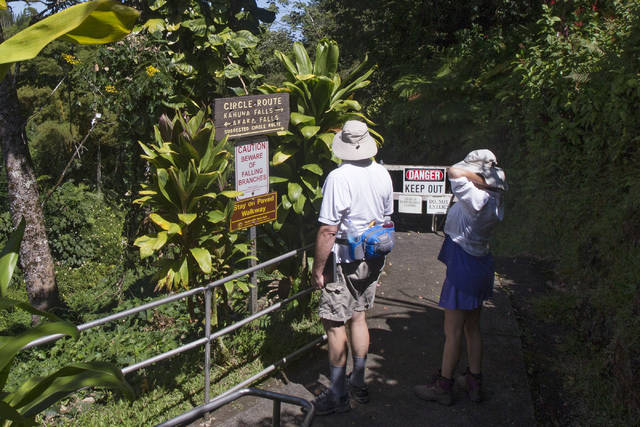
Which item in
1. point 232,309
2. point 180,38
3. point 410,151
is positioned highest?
point 180,38

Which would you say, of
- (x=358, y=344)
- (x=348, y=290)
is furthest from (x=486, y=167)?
(x=358, y=344)


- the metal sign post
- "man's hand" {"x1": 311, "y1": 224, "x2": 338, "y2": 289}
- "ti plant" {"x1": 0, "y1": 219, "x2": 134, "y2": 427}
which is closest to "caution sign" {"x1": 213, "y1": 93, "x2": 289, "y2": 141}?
the metal sign post

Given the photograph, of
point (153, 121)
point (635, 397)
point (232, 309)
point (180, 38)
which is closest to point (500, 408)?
point (635, 397)

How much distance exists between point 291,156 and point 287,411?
94.4 inches

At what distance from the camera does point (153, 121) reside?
689cm

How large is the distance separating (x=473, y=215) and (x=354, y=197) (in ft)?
2.61

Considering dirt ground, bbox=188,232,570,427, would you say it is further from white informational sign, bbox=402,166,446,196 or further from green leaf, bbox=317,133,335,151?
green leaf, bbox=317,133,335,151

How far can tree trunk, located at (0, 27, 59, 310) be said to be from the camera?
701 cm

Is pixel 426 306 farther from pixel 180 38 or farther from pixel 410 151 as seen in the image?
pixel 410 151

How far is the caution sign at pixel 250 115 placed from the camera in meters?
4.52

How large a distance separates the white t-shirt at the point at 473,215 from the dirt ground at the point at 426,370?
3.64ft

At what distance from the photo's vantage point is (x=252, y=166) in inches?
191

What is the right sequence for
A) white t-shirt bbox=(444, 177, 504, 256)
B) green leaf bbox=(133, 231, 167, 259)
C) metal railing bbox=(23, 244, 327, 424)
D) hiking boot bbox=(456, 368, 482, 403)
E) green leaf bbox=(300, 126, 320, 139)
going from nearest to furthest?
1. metal railing bbox=(23, 244, 327, 424)
2. white t-shirt bbox=(444, 177, 504, 256)
3. hiking boot bbox=(456, 368, 482, 403)
4. green leaf bbox=(133, 231, 167, 259)
5. green leaf bbox=(300, 126, 320, 139)

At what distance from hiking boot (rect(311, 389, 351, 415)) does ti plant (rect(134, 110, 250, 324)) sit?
4.28 feet
